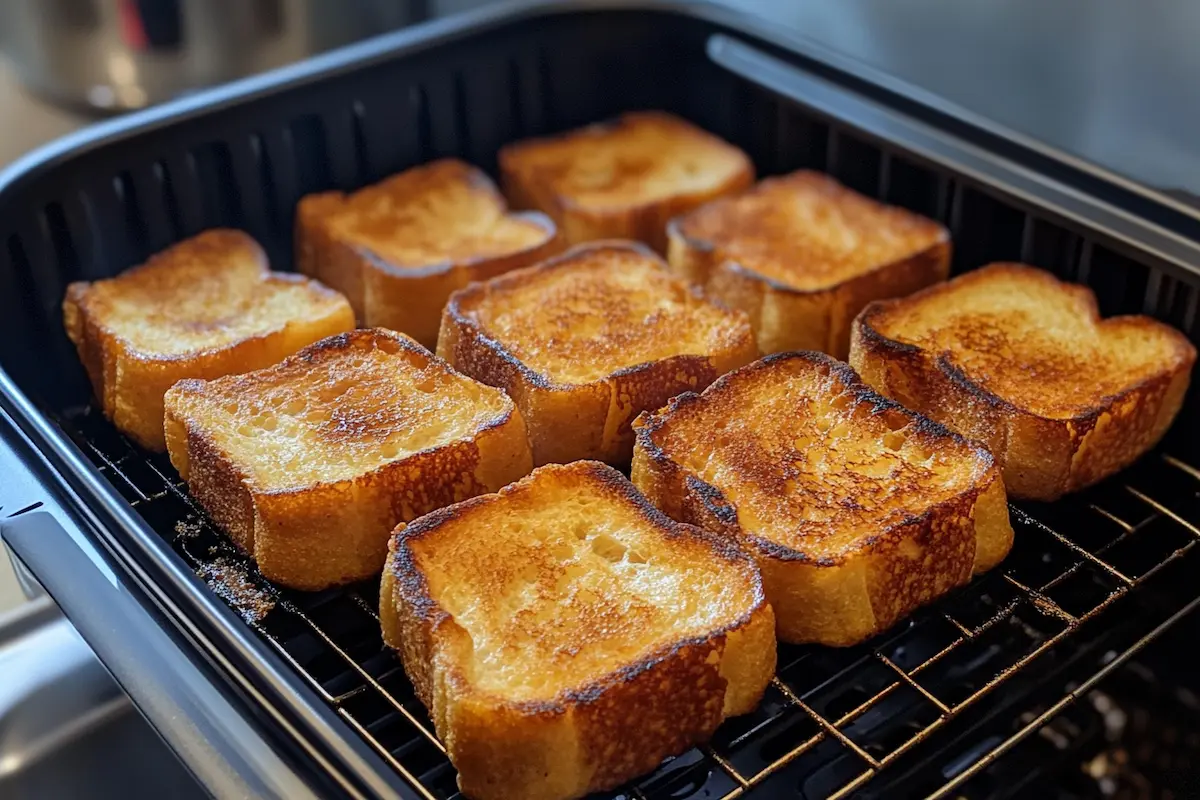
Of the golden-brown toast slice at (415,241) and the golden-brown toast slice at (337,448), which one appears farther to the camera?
the golden-brown toast slice at (415,241)

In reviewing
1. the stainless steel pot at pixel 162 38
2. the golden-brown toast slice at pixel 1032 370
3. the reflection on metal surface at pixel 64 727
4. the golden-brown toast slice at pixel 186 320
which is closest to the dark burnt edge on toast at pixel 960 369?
the golden-brown toast slice at pixel 1032 370

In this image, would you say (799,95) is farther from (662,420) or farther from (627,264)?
(662,420)

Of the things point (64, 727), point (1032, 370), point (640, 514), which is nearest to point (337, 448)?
point (640, 514)

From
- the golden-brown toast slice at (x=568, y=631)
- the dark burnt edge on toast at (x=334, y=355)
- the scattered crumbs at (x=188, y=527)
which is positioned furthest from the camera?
the scattered crumbs at (x=188, y=527)

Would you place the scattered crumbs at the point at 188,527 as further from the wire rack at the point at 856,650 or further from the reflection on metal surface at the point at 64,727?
the reflection on metal surface at the point at 64,727

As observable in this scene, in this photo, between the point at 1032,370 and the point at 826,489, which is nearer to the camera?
the point at 826,489

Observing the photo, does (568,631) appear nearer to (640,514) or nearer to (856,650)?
(640,514)

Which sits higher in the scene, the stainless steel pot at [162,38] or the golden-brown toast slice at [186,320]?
the stainless steel pot at [162,38]
